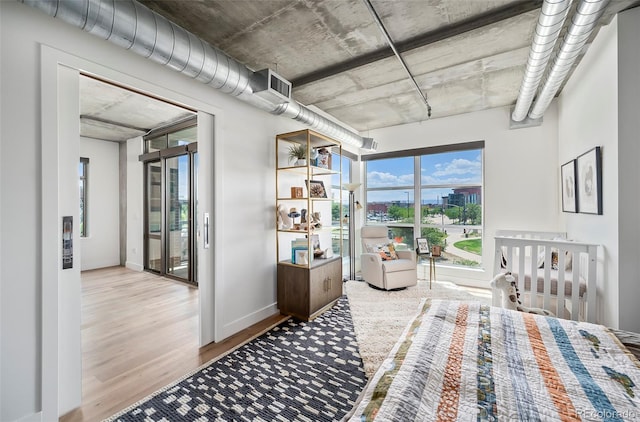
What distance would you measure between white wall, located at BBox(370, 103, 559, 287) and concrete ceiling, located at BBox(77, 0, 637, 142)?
636mm

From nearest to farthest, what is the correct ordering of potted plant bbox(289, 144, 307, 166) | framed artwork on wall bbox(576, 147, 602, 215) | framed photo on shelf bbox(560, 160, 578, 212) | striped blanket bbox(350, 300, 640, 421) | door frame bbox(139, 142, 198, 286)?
striped blanket bbox(350, 300, 640, 421) → framed artwork on wall bbox(576, 147, 602, 215) → framed photo on shelf bbox(560, 160, 578, 212) → potted plant bbox(289, 144, 307, 166) → door frame bbox(139, 142, 198, 286)

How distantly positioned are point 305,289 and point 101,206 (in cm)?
514

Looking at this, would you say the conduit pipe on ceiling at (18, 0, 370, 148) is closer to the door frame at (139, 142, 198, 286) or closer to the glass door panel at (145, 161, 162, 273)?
the door frame at (139, 142, 198, 286)

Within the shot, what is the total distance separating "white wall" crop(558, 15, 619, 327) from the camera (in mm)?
2287

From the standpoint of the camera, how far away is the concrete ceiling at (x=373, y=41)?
6.89 feet

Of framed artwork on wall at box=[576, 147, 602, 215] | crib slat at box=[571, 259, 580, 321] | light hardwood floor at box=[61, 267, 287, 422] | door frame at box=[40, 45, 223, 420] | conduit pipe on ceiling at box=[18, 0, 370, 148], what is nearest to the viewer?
conduit pipe on ceiling at box=[18, 0, 370, 148]

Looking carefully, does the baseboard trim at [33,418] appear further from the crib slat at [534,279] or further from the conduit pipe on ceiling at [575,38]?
the conduit pipe on ceiling at [575,38]

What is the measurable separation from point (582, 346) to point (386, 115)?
13.2ft

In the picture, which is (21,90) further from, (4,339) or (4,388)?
(4,388)

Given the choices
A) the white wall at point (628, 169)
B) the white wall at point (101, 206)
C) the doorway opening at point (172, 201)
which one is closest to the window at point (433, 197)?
the white wall at point (628, 169)

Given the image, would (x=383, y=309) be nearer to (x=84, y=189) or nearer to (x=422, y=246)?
(x=422, y=246)

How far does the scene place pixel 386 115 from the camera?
4.65 meters

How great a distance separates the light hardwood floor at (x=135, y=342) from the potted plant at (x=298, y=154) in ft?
6.24

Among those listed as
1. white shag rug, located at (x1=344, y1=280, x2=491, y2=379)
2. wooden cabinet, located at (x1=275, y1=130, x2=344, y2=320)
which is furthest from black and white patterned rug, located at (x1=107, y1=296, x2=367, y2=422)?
wooden cabinet, located at (x1=275, y1=130, x2=344, y2=320)
